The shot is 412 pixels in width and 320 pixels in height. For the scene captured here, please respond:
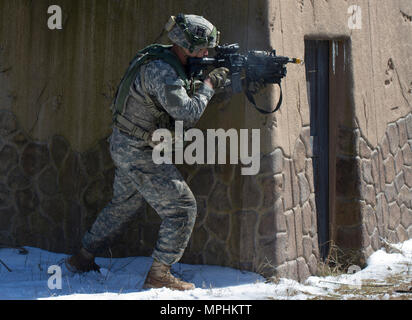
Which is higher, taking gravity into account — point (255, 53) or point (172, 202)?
point (255, 53)

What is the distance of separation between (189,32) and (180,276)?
223 centimetres

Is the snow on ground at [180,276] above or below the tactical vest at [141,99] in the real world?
below


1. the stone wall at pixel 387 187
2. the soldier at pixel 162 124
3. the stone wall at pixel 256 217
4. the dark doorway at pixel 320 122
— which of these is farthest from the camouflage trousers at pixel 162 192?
the stone wall at pixel 387 187

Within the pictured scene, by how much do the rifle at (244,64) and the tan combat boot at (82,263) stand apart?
192 cm

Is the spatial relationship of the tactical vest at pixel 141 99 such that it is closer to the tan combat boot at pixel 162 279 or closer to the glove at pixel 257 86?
the glove at pixel 257 86

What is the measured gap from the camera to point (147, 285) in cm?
605

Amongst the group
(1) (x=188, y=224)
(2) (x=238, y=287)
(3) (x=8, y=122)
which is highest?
(3) (x=8, y=122)

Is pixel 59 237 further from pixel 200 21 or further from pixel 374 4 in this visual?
pixel 374 4

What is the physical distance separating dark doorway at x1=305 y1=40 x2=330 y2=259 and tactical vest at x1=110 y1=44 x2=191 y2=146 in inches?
75.7

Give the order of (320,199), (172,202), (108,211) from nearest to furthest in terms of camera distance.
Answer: (172,202) < (108,211) < (320,199)

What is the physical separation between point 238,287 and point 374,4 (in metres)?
3.80

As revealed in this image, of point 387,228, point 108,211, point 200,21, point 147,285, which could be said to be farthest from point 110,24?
point 387,228

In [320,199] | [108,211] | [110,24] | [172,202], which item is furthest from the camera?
[320,199]

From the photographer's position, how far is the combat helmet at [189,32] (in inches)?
232
